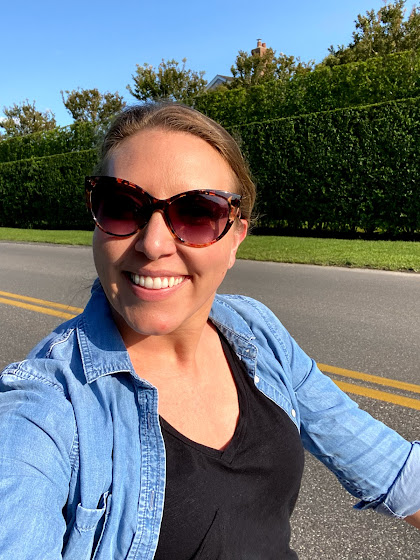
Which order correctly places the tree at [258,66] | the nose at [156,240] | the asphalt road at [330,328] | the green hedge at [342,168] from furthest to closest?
the tree at [258,66] < the green hedge at [342,168] < the asphalt road at [330,328] < the nose at [156,240]

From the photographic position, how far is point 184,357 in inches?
56.9

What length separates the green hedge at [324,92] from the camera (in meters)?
12.8

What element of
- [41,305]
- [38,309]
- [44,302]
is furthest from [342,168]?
[38,309]

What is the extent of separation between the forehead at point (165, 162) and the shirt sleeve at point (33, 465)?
566 millimetres

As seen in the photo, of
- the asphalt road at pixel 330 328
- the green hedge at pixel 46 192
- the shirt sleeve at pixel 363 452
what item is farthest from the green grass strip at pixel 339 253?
the green hedge at pixel 46 192

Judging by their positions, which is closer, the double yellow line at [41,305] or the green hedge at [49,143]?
the double yellow line at [41,305]

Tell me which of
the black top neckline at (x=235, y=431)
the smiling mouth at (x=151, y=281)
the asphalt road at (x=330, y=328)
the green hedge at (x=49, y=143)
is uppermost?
the green hedge at (x=49, y=143)

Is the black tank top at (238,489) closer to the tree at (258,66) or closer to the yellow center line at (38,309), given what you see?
the yellow center line at (38,309)

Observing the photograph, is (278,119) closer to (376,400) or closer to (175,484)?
(376,400)

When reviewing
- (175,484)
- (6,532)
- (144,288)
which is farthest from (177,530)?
(144,288)

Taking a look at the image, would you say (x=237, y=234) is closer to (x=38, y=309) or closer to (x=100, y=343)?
(x=100, y=343)

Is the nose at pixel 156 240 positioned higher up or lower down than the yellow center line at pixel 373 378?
higher up

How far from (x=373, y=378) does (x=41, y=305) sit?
475 cm

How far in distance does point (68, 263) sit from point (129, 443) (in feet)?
33.1
